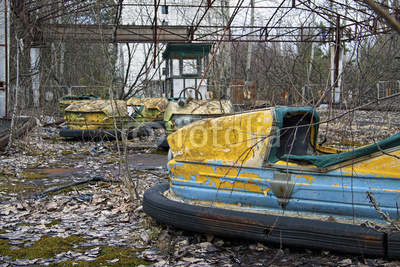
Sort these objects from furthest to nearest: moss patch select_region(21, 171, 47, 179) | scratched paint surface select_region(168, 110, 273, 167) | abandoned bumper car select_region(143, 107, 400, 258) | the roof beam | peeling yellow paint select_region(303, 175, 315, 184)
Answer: the roof beam → moss patch select_region(21, 171, 47, 179) → scratched paint surface select_region(168, 110, 273, 167) → peeling yellow paint select_region(303, 175, 315, 184) → abandoned bumper car select_region(143, 107, 400, 258)

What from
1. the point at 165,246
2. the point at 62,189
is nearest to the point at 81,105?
the point at 62,189

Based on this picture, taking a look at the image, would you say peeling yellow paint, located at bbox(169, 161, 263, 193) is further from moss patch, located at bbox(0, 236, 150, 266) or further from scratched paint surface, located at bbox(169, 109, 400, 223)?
moss patch, located at bbox(0, 236, 150, 266)

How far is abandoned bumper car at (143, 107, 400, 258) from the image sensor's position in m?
2.61

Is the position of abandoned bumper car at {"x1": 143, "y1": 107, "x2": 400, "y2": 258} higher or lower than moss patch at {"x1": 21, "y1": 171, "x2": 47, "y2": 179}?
higher

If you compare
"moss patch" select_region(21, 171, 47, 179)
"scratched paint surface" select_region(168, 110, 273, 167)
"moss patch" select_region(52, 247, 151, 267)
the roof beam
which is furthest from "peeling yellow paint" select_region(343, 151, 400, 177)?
the roof beam

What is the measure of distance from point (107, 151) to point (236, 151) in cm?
539

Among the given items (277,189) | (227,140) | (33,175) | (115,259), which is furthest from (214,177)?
(33,175)

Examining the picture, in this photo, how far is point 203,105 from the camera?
8.51 m

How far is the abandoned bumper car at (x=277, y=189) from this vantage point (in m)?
2.61

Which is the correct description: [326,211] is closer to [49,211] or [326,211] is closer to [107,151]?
[49,211]

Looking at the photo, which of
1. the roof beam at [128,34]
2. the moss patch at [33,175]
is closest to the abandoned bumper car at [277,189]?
the moss patch at [33,175]

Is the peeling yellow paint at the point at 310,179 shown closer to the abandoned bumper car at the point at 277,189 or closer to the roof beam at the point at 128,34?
the abandoned bumper car at the point at 277,189

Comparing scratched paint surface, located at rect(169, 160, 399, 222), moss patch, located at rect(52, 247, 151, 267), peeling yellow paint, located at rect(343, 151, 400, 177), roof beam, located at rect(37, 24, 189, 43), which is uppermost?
roof beam, located at rect(37, 24, 189, 43)

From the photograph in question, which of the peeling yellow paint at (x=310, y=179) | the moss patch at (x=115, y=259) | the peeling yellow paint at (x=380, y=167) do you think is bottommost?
the moss patch at (x=115, y=259)
